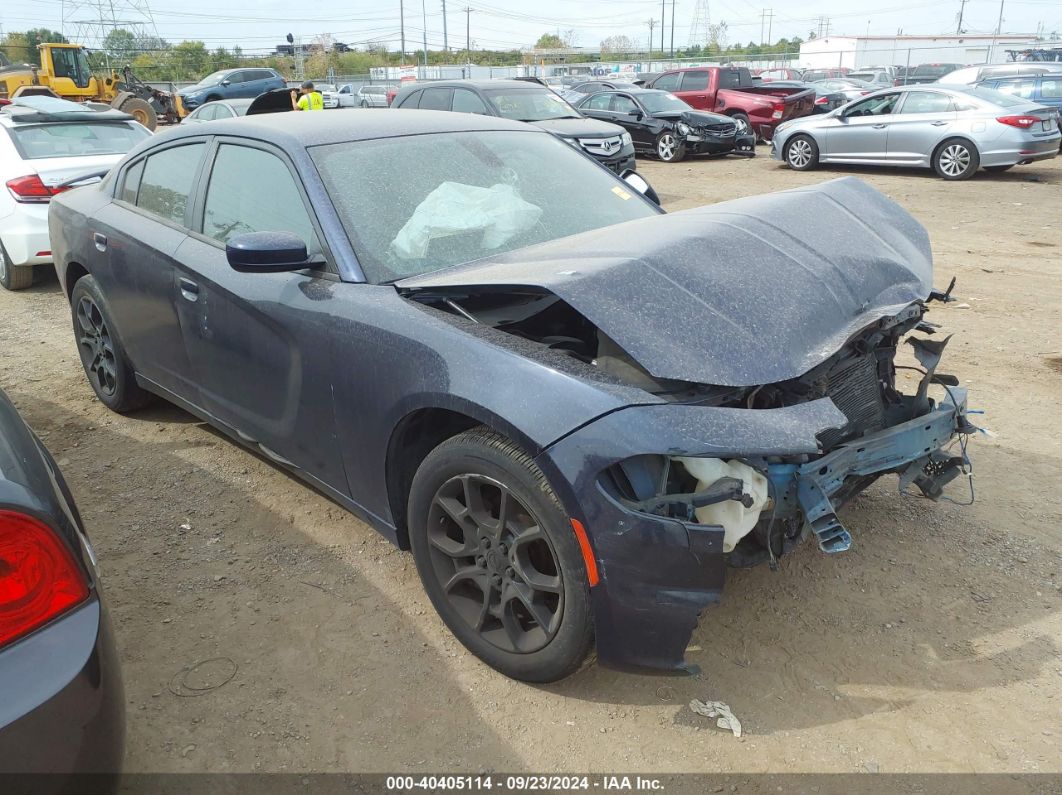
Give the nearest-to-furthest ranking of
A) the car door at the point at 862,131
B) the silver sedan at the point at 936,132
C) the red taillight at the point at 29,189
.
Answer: the red taillight at the point at 29,189
the silver sedan at the point at 936,132
the car door at the point at 862,131

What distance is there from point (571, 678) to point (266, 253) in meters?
1.78

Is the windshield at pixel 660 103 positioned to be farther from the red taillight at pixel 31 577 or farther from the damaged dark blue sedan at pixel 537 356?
the red taillight at pixel 31 577

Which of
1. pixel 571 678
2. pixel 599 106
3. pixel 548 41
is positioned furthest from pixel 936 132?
pixel 548 41

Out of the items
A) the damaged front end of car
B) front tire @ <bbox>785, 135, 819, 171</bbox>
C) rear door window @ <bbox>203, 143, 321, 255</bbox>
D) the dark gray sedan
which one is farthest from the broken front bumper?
front tire @ <bbox>785, 135, 819, 171</bbox>

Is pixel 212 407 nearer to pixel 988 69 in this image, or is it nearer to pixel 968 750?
pixel 968 750

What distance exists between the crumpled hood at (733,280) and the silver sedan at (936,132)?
36.6 ft

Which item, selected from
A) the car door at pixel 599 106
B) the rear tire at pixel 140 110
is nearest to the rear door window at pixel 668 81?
the car door at pixel 599 106

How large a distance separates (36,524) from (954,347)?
5.51m

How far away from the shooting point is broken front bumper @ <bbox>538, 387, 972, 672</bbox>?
7.09ft

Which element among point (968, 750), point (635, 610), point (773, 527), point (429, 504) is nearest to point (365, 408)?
point (429, 504)

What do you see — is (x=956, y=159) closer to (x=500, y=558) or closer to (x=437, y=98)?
(x=437, y=98)

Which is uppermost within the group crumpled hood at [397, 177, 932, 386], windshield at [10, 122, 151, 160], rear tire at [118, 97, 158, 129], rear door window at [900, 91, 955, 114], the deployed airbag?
rear tire at [118, 97, 158, 129]

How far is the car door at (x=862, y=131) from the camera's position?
45.1ft

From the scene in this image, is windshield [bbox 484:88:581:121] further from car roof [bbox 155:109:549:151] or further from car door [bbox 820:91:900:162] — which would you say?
car roof [bbox 155:109:549:151]
